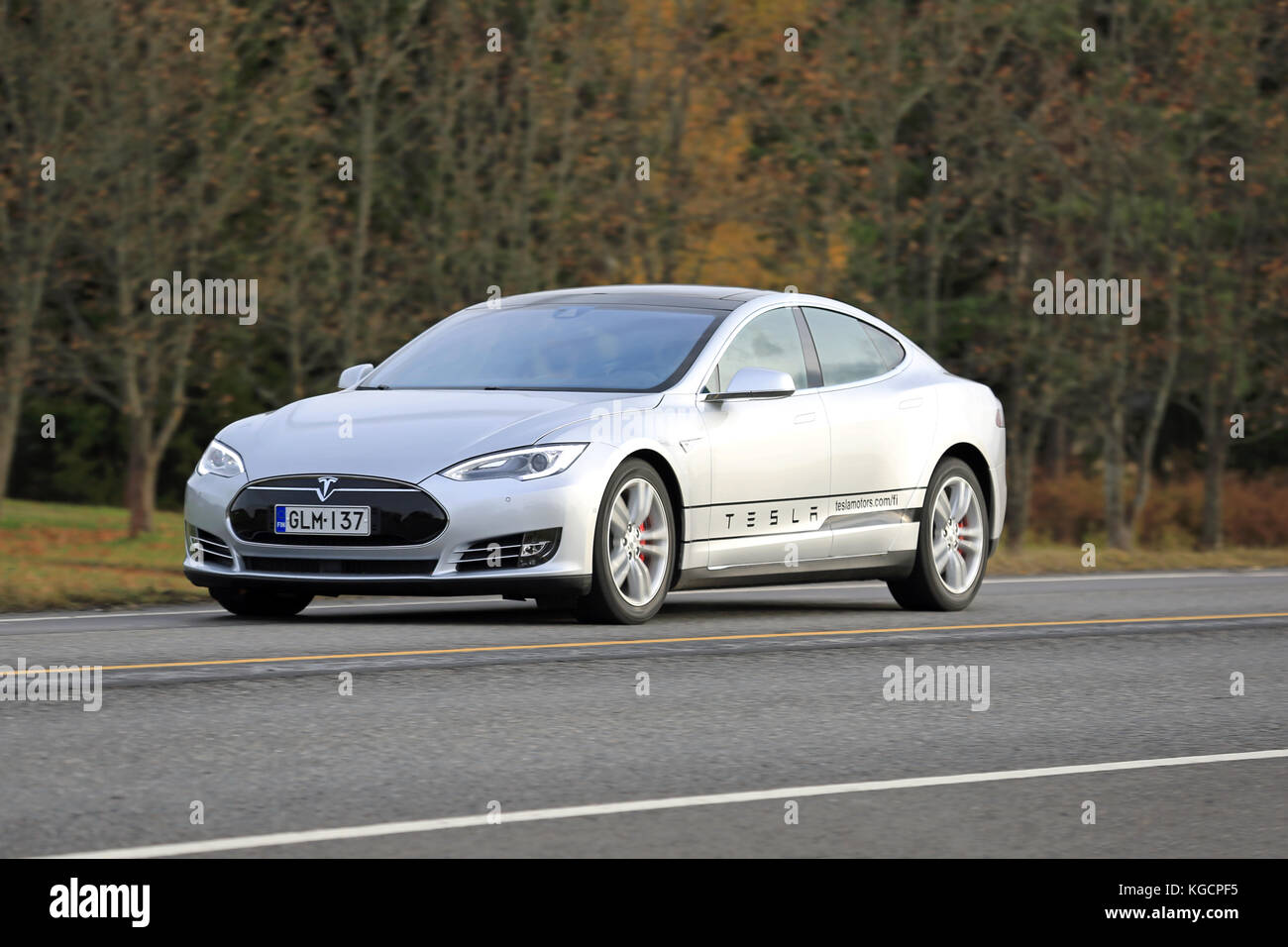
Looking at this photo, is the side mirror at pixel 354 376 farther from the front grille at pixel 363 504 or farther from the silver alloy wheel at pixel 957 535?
the silver alloy wheel at pixel 957 535

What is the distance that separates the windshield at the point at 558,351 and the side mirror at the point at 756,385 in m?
0.26

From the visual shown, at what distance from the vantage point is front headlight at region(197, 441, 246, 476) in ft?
35.8

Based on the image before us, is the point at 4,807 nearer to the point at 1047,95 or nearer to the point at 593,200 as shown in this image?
the point at 593,200

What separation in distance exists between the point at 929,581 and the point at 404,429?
348 centimetres

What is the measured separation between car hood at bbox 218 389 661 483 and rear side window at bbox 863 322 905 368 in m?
2.29

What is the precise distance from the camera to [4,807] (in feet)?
20.0

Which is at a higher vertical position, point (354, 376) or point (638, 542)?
point (354, 376)

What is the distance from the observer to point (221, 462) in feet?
36.2

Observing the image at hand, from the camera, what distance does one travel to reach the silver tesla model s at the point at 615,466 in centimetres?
1052

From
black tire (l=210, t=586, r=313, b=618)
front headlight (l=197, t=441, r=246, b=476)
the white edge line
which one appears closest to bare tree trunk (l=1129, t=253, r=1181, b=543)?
black tire (l=210, t=586, r=313, b=618)

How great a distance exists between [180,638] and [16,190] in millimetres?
15807
